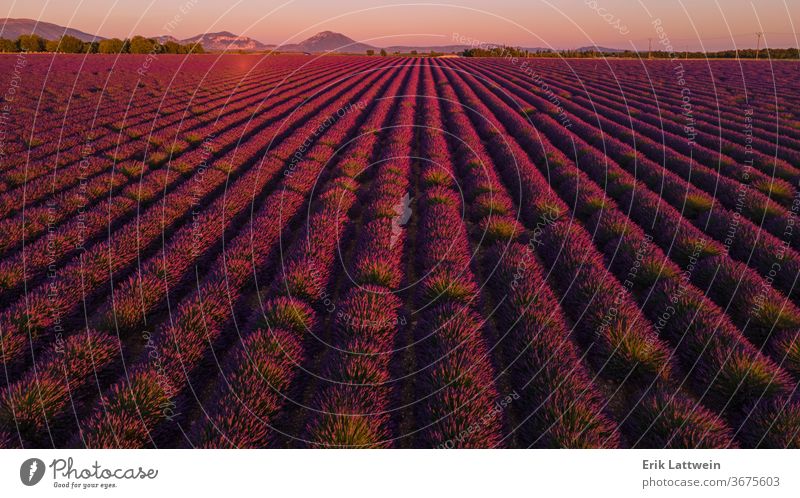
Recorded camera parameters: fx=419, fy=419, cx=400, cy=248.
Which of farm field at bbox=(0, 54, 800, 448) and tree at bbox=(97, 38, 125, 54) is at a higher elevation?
tree at bbox=(97, 38, 125, 54)

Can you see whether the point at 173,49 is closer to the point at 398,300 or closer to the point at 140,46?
the point at 140,46

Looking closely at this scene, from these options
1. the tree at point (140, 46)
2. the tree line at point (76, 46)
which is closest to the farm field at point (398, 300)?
the tree line at point (76, 46)

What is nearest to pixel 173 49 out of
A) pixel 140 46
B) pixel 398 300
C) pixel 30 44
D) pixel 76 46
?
pixel 140 46

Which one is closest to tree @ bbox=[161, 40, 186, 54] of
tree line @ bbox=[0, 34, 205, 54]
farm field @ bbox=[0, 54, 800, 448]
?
tree line @ bbox=[0, 34, 205, 54]

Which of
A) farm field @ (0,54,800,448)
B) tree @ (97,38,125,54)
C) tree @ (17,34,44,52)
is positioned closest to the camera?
farm field @ (0,54,800,448)

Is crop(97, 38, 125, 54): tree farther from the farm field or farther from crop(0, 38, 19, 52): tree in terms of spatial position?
the farm field

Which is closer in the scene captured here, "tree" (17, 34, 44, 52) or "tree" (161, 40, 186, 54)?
"tree" (17, 34, 44, 52)

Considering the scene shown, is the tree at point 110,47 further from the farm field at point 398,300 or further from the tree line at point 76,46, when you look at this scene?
the farm field at point 398,300

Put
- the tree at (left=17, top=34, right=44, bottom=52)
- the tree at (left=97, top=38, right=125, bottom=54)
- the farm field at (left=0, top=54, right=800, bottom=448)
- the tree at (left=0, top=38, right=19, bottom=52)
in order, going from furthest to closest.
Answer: the tree at (left=97, top=38, right=125, bottom=54) → the tree at (left=17, top=34, right=44, bottom=52) → the tree at (left=0, top=38, right=19, bottom=52) → the farm field at (left=0, top=54, right=800, bottom=448)
